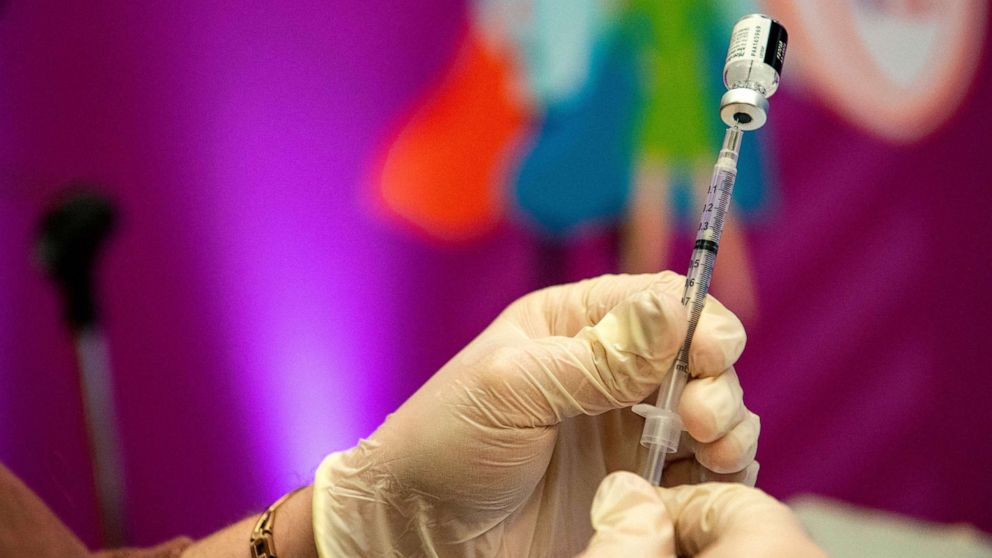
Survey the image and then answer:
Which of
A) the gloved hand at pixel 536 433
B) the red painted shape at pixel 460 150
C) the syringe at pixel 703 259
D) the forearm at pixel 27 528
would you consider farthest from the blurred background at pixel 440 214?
the syringe at pixel 703 259

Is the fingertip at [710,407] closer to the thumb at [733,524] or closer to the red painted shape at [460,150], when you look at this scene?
the thumb at [733,524]

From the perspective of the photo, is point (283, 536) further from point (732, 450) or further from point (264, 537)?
point (732, 450)

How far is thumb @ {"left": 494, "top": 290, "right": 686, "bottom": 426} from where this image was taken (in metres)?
0.73

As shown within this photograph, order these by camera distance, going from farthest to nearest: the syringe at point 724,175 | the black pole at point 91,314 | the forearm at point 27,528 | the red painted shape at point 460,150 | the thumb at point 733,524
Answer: the red painted shape at point 460,150 → the black pole at point 91,314 → the forearm at point 27,528 → the syringe at point 724,175 → the thumb at point 733,524

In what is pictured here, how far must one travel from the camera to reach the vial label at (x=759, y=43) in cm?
72

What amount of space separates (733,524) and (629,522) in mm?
86

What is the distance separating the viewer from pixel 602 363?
2.51 feet

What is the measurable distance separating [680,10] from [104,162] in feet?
4.00

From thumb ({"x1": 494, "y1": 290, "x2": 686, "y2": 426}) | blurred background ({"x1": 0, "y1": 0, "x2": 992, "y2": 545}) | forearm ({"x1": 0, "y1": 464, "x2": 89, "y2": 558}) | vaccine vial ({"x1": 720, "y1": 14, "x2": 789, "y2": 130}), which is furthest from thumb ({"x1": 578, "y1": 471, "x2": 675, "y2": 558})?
blurred background ({"x1": 0, "y1": 0, "x2": 992, "y2": 545})

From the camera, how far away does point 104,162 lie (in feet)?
4.76

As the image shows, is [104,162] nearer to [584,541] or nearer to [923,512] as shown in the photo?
[584,541]

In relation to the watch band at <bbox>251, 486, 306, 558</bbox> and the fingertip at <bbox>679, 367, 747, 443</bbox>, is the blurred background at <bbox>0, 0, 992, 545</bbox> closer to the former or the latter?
the watch band at <bbox>251, 486, 306, 558</bbox>

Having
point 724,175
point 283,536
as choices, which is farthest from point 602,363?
point 283,536

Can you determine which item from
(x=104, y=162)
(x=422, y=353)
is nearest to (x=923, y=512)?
(x=422, y=353)
